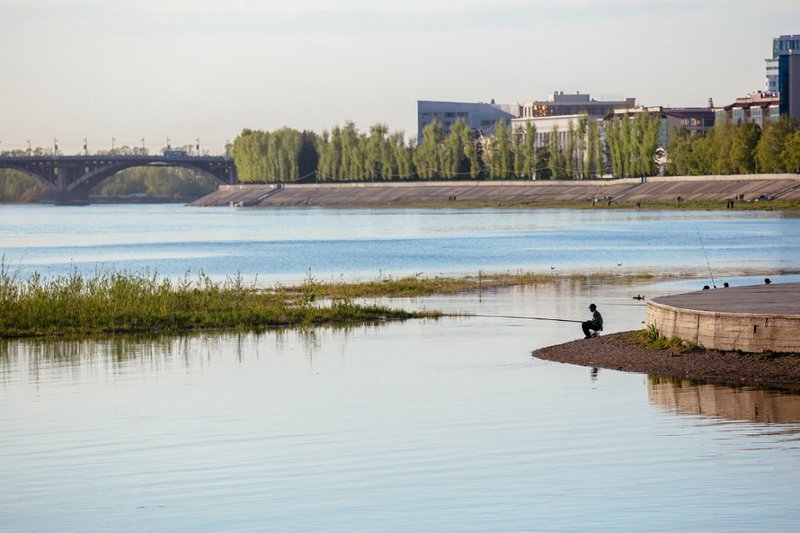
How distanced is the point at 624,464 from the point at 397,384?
959 cm

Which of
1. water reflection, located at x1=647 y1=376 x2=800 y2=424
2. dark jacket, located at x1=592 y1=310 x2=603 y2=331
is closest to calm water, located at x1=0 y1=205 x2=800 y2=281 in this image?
dark jacket, located at x1=592 y1=310 x2=603 y2=331

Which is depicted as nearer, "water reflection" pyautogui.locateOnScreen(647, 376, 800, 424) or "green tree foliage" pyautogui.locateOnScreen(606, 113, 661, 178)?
"water reflection" pyautogui.locateOnScreen(647, 376, 800, 424)

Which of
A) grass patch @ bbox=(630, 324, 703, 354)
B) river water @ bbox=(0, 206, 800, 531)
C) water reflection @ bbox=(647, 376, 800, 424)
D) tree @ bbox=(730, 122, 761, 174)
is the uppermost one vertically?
tree @ bbox=(730, 122, 761, 174)

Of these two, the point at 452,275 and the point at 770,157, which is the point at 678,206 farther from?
the point at 452,275

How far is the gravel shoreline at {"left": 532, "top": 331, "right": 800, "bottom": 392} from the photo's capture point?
2625cm

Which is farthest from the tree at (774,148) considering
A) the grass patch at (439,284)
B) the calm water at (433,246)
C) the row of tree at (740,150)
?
the grass patch at (439,284)

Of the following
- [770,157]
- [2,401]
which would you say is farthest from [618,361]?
[770,157]

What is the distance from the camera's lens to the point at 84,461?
21.2m

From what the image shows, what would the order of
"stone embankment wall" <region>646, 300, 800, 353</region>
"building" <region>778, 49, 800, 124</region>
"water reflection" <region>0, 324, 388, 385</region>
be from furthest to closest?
"building" <region>778, 49, 800, 124</region> → "water reflection" <region>0, 324, 388, 385</region> → "stone embankment wall" <region>646, 300, 800, 353</region>

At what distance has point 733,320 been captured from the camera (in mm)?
27734

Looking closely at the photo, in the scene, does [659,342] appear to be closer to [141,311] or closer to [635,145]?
[141,311]

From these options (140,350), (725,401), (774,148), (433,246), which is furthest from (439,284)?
(774,148)

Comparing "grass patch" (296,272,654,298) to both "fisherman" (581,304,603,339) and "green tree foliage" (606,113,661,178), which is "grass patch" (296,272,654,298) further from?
"green tree foliage" (606,113,661,178)

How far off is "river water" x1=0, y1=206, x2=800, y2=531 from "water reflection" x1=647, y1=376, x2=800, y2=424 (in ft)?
0.18
